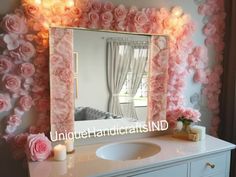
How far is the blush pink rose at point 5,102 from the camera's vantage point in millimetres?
1476

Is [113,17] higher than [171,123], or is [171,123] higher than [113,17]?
[113,17]

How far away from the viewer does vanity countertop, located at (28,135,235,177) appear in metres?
1.31

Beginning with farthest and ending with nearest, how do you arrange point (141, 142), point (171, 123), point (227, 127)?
point (227, 127) → point (171, 123) → point (141, 142)

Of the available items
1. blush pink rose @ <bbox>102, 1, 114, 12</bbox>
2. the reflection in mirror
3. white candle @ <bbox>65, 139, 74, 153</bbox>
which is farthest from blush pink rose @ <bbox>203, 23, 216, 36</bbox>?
white candle @ <bbox>65, 139, 74, 153</bbox>

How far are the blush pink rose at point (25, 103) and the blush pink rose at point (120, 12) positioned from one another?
0.81 metres

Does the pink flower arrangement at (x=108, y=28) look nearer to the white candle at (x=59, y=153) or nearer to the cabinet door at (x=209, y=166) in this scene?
the white candle at (x=59, y=153)

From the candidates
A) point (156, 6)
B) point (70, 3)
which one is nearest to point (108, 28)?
point (70, 3)

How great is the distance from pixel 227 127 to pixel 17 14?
6.48 ft

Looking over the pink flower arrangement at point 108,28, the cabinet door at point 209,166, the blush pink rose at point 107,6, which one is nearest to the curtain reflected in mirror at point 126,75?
the pink flower arrangement at point 108,28

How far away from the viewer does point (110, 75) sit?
5.83 ft

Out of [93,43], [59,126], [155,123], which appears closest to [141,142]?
[155,123]

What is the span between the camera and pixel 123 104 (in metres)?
1.83

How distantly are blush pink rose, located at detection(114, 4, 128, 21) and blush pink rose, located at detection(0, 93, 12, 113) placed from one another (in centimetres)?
90

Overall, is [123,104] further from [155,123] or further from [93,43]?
[93,43]
